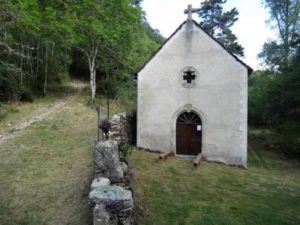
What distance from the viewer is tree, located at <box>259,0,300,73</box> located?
21.6 metres

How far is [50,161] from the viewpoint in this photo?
34.2 ft

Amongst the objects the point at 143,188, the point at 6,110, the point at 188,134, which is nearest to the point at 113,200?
the point at 143,188

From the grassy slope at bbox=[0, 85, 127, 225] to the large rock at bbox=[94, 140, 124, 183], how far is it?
1.01 metres

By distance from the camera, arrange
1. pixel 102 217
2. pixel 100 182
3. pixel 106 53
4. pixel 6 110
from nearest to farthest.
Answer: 1. pixel 102 217
2. pixel 100 182
3. pixel 6 110
4. pixel 106 53

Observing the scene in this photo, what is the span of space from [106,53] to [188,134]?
993 centimetres

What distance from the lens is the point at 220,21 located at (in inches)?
1490

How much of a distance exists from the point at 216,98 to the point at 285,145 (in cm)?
788

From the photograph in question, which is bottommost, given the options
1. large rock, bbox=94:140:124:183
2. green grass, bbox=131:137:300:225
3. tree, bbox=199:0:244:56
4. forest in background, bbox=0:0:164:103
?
green grass, bbox=131:137:300:225

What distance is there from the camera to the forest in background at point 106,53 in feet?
58.9

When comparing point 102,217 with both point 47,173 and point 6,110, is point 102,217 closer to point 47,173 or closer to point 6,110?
point 47,173

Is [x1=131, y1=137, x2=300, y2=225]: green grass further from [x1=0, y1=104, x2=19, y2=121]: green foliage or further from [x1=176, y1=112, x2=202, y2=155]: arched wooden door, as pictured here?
[x1=0, y1=104, x2=19, y2=121]: green foliage

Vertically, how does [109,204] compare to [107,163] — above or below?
below

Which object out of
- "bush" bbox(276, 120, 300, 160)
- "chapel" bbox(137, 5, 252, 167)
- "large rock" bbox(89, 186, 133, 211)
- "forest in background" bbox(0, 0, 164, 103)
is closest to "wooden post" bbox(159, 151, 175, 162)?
"chapel" bbox(137, 5, 252, 167)

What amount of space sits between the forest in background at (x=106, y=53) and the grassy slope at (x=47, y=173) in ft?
14.6
